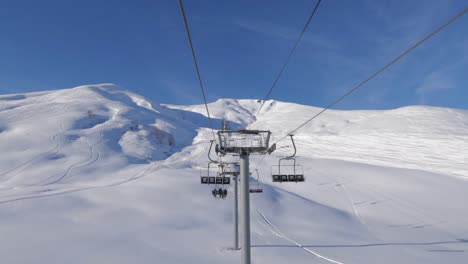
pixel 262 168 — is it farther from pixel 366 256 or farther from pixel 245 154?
pixel 245 154

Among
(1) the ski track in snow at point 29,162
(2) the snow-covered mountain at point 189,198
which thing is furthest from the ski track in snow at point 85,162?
(1) the ski track in snow at point 29,162

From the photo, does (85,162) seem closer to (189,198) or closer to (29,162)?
(29,162)

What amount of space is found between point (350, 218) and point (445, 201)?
16.3m

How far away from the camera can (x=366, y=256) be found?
64.4ft

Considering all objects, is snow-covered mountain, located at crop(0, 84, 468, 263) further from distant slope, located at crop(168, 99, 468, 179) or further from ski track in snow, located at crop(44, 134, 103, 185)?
distant slope, located at crop(168, 99, 468, 179)

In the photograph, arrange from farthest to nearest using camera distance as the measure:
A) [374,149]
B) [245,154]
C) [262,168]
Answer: [374,149], [262,168], [245,154]

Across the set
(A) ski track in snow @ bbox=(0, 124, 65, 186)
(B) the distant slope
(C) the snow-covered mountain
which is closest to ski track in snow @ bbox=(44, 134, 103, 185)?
(C) the snow-covered mountain

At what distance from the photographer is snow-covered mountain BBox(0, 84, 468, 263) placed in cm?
1859

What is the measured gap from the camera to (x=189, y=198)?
29.8m

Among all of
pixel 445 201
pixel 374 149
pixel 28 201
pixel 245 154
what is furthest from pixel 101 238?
pixel 374 149

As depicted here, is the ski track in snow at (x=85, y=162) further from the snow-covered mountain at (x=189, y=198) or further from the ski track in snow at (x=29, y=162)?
the ski track in snow at (x=29, y=162)

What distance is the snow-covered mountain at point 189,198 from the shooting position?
18594mm

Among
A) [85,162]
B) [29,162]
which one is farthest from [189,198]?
[29,162]

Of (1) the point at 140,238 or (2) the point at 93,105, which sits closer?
(1) the point at 140,238
